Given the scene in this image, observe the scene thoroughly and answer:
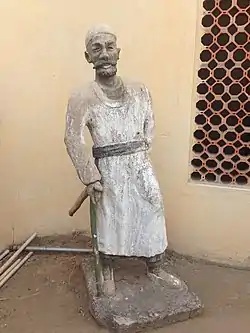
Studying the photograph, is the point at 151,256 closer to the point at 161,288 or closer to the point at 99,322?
the point at 161,288

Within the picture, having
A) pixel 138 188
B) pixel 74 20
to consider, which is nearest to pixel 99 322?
pixel 138 188

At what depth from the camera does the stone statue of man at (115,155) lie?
87.4 inches

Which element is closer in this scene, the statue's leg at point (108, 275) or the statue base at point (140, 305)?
the statue base at point (140, 305)

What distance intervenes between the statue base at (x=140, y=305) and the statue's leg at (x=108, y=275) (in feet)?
0.08

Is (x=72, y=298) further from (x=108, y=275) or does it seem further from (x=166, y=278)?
(x=166, y=278)

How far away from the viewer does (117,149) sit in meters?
2.29

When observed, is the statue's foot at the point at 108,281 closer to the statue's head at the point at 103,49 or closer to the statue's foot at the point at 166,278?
the statue's foot at the point at 166,278

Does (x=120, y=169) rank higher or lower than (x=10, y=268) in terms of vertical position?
higher

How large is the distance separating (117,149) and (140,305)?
0.64 m

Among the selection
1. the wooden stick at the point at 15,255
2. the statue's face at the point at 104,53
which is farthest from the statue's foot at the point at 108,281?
the statue's face at the point at 104,53

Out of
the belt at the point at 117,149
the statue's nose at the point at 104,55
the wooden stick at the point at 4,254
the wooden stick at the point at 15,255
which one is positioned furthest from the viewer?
the wooden stick at the point at 4,254

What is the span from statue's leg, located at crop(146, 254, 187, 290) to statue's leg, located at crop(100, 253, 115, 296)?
17 centimetres

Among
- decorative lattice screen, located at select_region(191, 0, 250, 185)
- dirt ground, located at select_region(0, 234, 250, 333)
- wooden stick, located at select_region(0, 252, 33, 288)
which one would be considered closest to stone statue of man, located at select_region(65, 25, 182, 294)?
dirt ground, located at select_region(0, 234, 250, 333)

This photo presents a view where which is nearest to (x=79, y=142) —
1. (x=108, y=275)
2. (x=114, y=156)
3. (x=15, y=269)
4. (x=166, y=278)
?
(x=114, y=156)
